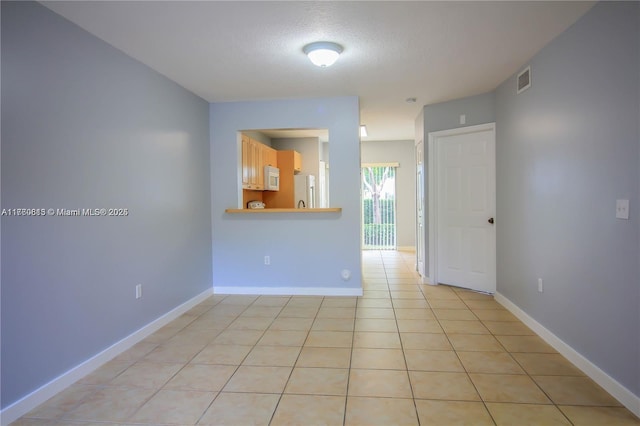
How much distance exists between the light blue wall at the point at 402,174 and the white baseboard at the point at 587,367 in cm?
463

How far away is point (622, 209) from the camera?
6.56ft

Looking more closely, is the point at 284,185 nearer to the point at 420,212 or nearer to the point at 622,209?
the point at 420,212

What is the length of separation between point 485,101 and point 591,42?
1.90 meters

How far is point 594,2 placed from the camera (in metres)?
2.19

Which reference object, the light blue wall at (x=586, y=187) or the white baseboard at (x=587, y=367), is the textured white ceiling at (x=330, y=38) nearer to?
the light blue wall at (x=586, y=187)

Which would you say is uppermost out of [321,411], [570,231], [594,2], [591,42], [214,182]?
[594,2]

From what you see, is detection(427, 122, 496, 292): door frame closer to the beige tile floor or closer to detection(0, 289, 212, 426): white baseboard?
the beige tile floor

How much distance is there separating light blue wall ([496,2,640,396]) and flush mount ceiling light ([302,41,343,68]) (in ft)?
5.44

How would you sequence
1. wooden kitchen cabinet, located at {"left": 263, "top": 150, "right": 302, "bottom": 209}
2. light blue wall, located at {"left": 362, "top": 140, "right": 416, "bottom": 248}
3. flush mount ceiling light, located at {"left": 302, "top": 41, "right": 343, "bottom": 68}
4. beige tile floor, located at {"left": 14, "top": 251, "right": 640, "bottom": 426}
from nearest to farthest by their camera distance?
beige tile floor, located at {"left": 14, "top": 251, "right": 640, "bottom": 426} < flush mount ceiling light, located at {"left": 302, "top": 41, "right": 343, "bottom": 68} < wooden kitchen cabinet, located at {"left": 263, "top": 150, "right": 302, "bottom": 209} < light blue wall, located at {"left": 362, "top": 140, "right": 416, "bottom": 248}

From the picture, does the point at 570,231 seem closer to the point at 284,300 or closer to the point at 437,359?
the point at 437,359

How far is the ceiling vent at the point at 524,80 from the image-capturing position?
10.3ft

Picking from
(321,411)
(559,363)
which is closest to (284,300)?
(321,411)

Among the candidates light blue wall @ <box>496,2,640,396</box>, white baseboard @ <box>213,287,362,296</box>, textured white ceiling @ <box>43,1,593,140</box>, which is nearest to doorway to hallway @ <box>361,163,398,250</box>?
white baseboard @ <box>213,287,362,296</box>

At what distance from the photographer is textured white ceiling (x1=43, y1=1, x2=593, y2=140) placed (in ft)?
7.34
